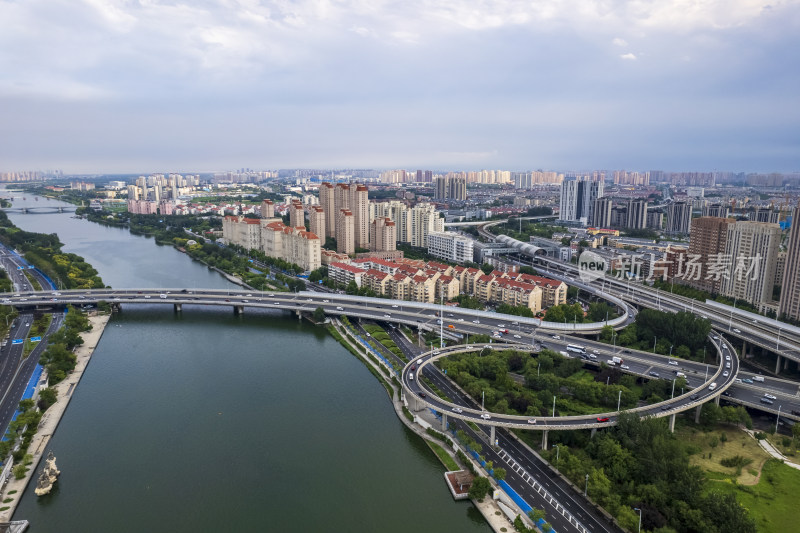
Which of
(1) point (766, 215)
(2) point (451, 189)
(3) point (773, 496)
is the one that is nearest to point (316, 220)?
(3) point (773, 496)

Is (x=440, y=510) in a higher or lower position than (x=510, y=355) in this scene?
lower

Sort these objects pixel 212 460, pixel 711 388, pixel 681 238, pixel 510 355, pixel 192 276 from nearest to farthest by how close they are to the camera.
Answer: pixel 212 460, pixel 711 388, pixel 510 355, pixel 192 276, pixel 681 238

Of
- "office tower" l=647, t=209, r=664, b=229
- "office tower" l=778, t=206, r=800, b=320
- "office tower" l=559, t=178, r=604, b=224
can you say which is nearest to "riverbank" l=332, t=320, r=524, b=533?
"office tower" l=778, t=206, r=800, b=320

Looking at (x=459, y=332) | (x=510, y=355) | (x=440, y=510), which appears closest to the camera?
(x=440, y=510)

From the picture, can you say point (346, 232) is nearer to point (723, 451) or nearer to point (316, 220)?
point (316, 220)

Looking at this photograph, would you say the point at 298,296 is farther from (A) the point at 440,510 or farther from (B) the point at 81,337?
(A) the point at 440,510

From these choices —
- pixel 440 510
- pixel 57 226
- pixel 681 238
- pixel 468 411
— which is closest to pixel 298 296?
pixel 468 411

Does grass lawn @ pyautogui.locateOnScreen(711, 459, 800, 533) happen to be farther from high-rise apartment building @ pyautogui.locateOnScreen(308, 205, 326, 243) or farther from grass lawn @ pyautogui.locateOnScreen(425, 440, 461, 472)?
high-rise apartment building @ pyautogui.locateOnScreen(308, 205, 326, 243)
